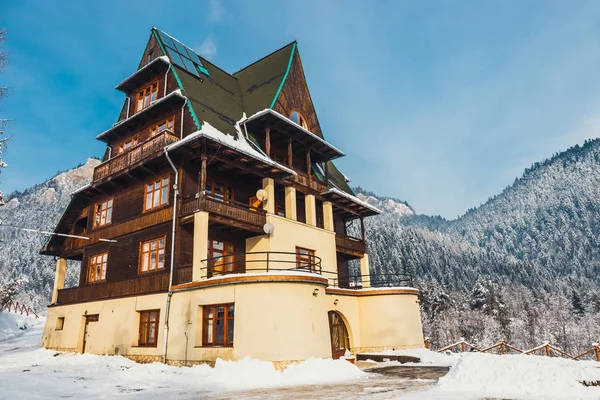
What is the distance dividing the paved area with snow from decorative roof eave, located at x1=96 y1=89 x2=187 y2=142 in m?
14.2

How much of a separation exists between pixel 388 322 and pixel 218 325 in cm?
1206

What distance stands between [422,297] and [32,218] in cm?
14550

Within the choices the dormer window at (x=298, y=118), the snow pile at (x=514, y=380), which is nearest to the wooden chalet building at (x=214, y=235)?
the dormer window at (x=298, y=118)

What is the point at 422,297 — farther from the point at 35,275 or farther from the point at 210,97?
the point at 35,275

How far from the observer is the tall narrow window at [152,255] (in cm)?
2197

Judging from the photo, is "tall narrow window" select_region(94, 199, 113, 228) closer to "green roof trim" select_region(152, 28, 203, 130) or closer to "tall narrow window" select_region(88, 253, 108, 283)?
"tall narrow window" select_region(88, 253, 108, 283)

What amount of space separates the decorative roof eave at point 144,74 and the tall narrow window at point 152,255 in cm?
1107

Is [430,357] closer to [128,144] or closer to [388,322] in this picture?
[388,322]

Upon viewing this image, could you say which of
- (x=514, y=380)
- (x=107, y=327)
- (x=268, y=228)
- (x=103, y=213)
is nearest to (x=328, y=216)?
(x=268, y=228)

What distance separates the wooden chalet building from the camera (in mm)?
17781

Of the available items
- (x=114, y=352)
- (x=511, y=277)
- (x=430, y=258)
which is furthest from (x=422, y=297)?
(x=114, y=352)

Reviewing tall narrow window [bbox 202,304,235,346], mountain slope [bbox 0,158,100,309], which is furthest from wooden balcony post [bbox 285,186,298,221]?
mountain slope [bbox 0,158,100,309]

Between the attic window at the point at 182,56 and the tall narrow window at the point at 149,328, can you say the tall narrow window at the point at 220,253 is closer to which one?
the tall narrow window at the point at 149,328

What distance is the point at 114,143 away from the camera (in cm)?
2881
